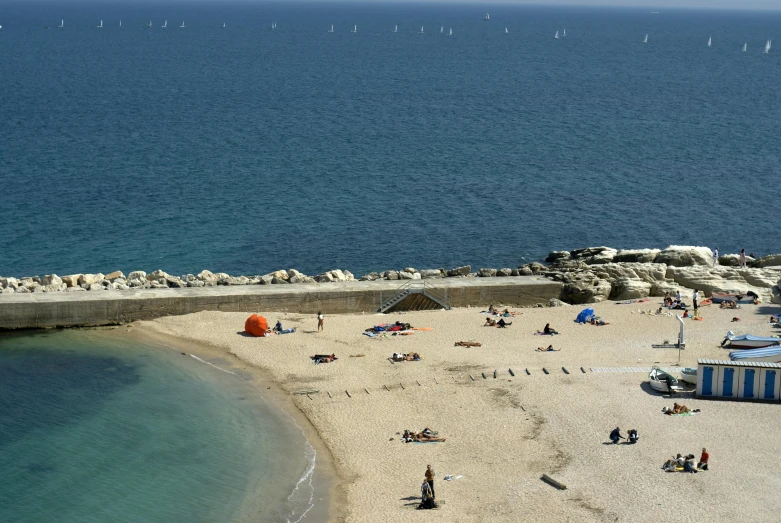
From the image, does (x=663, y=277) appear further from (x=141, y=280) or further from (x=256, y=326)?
(x=141, y=280)

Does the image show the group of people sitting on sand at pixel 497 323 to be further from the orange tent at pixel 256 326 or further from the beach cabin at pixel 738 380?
the beach cabin at pixel 738 380

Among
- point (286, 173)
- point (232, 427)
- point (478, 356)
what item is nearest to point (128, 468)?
point (232, 427)

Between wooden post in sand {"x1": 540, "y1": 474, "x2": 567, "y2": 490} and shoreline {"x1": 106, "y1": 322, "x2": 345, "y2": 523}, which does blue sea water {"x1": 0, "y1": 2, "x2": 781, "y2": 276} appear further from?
wooden post in sand {"x1": 540, "y1": 474, "x2": 567, "y2": 490}

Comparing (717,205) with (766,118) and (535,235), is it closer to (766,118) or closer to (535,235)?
(535,235)

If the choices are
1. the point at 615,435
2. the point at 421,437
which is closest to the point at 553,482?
the point at 615,435

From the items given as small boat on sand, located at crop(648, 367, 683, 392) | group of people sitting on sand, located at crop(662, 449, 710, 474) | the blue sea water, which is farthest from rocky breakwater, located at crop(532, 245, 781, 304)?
group of people sitting on sand, located at crop(662, 449, 710, 474)

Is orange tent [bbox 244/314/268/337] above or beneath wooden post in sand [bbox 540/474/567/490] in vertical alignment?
above
